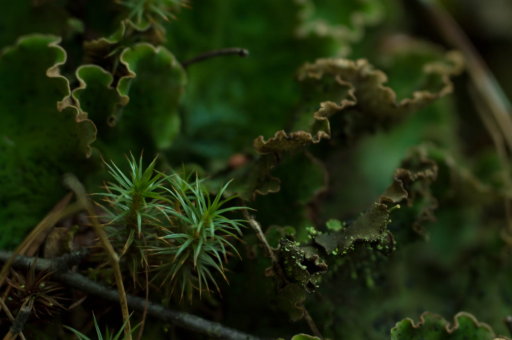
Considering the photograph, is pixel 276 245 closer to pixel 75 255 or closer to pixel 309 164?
pixel 309 164

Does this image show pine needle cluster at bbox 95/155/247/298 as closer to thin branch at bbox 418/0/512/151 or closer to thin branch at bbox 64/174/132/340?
thin branch at bbox 64/174/132/340

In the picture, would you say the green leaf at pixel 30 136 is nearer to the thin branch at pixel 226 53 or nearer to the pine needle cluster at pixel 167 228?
the pine needle cluster at pixel 167 228

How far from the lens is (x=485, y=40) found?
9.30ft

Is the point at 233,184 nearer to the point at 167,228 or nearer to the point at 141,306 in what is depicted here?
the point at 167,228

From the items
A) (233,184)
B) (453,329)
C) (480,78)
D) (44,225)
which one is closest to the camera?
(44,225)

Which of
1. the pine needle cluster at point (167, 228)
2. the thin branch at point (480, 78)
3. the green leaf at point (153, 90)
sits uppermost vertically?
the thin branch at point (480, 78)

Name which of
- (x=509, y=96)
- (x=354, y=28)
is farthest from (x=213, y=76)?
(x=509, y=96)

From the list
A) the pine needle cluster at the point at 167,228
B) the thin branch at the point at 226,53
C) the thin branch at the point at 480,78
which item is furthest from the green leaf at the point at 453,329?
the thin branch at the point at 480,78

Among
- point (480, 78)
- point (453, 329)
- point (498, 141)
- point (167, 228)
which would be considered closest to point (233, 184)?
point (167, 228)

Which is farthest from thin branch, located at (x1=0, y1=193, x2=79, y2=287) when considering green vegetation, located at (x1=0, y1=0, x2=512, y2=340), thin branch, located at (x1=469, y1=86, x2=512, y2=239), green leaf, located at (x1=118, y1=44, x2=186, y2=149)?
thin branch, located at (x1=469, y1=86, x2=512, y2=239)

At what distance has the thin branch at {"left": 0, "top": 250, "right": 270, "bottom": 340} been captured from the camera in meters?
1.25

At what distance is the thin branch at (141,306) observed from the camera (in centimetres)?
125

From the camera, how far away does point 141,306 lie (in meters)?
1.26

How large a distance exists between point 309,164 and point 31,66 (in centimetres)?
98
